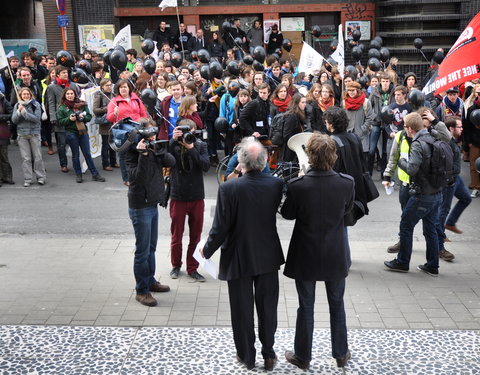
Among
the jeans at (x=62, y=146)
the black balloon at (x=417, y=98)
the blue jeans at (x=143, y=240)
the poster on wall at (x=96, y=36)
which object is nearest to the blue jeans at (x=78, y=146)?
the jeans at (x=62, y=146)

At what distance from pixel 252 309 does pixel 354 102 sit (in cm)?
628

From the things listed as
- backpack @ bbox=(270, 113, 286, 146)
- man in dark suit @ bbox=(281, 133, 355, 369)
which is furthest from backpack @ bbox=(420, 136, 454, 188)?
backpack @ bbox=(270, 113, 286, 146)

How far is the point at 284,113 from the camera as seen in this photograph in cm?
961

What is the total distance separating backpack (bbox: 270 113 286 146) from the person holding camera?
3312 mm

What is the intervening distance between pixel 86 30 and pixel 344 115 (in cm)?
1705

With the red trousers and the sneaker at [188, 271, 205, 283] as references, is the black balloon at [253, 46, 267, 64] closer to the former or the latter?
the red trousers

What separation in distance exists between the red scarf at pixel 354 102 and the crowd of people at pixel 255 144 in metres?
0.04

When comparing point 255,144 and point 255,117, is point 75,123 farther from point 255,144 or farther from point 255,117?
point 255,144

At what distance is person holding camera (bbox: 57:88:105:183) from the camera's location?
10781 mm

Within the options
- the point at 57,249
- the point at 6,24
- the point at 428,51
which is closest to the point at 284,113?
the point at 57,249

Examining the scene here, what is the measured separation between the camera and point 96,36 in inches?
845

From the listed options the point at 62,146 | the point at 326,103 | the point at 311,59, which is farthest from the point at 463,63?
the point at 62,146

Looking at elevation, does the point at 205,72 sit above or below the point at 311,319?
above

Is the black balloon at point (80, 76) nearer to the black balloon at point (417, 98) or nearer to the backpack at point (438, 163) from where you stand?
the black balloon at point (417, 98)
